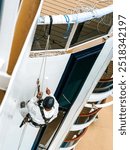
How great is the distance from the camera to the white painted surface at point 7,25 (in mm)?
885

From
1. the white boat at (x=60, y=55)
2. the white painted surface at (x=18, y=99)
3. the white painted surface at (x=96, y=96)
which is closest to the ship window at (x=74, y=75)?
the white boat at (x=60, y=55)

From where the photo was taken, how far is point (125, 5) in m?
1.47

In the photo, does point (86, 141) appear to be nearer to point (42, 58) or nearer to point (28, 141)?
point (28, 141)

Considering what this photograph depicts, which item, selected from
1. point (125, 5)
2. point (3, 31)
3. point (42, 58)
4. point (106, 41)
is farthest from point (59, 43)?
point (3, 31)

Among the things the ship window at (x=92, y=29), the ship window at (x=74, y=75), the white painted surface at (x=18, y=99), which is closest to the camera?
the white painted surface at (x=18, y=99)

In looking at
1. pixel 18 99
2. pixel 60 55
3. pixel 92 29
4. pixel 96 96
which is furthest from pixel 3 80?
pixel 96 96

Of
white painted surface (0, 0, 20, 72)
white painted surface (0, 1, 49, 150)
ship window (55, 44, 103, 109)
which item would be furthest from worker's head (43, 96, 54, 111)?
white painted surface (0, 0, 20, 72)

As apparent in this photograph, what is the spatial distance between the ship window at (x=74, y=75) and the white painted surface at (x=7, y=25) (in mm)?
954

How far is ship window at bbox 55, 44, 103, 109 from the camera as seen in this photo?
2.00 metres

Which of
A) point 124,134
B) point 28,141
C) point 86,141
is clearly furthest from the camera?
point 86,141

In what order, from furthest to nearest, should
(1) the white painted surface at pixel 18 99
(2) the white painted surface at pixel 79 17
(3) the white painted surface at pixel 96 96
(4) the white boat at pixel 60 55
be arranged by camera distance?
(3) the white painted surface at pixel 96 96
(2) the white painted surface at pixel 79 17
(4) the white boat at pixel 60 55
(1) the white painted surface at pixel 18 99

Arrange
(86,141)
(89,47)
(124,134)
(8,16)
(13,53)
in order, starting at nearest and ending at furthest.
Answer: (8,16)
(13,53)
(124,134)
(89,47)
(86,141)

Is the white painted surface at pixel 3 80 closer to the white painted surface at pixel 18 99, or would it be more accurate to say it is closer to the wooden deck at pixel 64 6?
the white painted surface at pixel 18 99

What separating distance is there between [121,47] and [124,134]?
490mm
